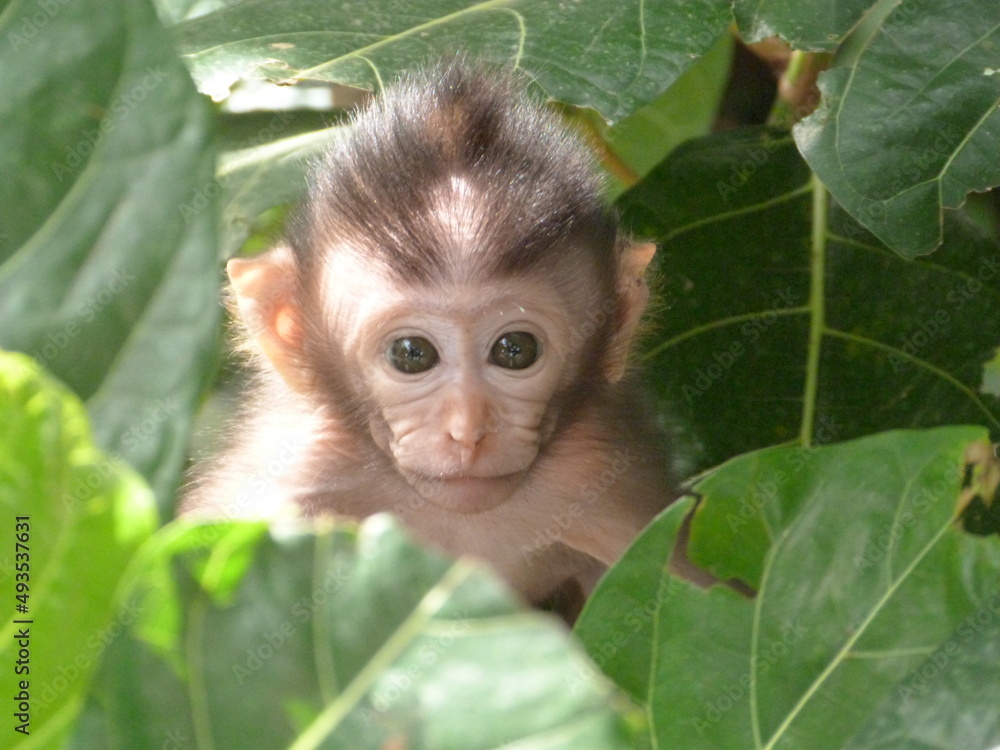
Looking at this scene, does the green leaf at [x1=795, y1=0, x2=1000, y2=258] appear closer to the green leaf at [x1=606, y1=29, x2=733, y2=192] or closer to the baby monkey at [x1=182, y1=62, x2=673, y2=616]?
the baby monkey at [x1=182, y1=62, x2=673, y2=616]

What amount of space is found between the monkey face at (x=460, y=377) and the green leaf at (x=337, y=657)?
3.89 feet

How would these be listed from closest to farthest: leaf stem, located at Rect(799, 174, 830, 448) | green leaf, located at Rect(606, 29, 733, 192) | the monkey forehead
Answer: the monkey forehead → leaf stem, located at Rect(799, 174, 830, 448) → green leaf, located at Rect(606, 29, 733, 192)

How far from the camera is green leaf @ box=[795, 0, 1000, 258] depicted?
1.67m

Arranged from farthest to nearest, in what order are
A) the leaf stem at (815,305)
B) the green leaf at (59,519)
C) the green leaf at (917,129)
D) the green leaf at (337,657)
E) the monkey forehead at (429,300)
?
1. the leaf stem at (815,305)
2. the monkey forehead at (429,300)
3. the green leaf at (917,129)
4. the green leaf at (59,519)
5. the green leaf at (337,657)

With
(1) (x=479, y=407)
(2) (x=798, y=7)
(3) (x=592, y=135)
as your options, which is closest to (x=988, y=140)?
(2) (x=798, y=7)

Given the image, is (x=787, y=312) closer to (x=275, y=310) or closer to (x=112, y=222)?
(x=275, y=310)

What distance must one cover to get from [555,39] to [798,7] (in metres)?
0.36

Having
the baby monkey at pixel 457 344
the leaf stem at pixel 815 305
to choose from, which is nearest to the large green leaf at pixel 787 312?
the leaf stem at pixel 815 305

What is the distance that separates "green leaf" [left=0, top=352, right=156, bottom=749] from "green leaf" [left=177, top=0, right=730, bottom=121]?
3.32 feet

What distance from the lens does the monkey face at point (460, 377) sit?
202cm

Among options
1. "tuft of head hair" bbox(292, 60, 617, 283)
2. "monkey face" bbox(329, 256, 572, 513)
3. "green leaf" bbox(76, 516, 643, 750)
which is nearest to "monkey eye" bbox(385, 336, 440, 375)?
"monkey face" bbox(329, 256, 572, 513)

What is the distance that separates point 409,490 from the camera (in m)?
2.23

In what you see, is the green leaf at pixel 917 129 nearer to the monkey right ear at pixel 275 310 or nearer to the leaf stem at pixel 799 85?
the leaf stem at pixel 799 85

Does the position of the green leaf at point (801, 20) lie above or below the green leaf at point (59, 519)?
below
